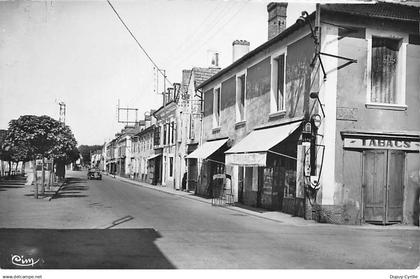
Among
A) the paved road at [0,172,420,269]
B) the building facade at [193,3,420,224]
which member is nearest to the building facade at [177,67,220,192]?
the building facade at [193,3,420,224]

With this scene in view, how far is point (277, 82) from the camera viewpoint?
17969 millimetres

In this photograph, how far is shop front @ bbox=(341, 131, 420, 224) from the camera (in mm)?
14094

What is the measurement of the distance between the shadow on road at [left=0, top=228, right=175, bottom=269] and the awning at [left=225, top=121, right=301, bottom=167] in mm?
5633

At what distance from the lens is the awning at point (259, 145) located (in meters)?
15.2

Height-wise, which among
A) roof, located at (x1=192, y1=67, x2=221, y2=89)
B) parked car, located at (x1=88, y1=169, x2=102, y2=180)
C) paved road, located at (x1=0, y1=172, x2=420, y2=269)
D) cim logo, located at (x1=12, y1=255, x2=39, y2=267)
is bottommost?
parked car, located at (x1=88, y1=169, x2=102, y2=180)

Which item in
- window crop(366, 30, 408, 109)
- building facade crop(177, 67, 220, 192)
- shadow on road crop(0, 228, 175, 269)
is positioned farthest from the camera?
building facade crop(177, 67, 220, 192)

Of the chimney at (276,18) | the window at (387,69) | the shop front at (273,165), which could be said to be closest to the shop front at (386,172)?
the window at (387,69)

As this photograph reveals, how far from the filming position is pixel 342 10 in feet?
46.0

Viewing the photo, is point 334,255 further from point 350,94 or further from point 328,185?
point 350,94

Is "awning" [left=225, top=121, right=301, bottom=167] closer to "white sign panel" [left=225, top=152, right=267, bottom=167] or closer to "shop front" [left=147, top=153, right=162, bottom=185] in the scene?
"white sign panel" [left=225, top=152, right=267, bottom=167]

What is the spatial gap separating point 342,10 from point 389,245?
7.53m

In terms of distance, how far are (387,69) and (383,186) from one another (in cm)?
383

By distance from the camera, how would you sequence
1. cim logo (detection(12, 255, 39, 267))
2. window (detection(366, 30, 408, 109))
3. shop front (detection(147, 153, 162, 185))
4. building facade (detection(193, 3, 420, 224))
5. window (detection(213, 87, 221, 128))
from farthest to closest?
shop front (detection(147, 153, 162, 185))
window (detection(213, 87, 221, 128))
window (detection(366, 30, 408, 109))
building facade (detection(193, 3, 420, 224))
cim logo (detection(12, 255, 39, 267))

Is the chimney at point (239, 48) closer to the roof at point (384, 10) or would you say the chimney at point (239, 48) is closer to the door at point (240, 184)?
the door at point (240, 184)
